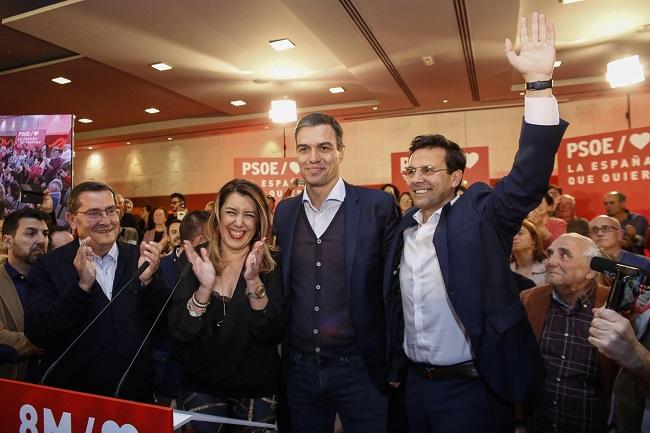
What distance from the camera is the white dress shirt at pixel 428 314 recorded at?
198cm

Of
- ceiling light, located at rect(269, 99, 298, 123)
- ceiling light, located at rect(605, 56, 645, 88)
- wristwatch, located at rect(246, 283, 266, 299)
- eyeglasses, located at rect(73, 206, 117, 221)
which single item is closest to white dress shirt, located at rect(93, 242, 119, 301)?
eyeglasses, located at rect(73, 206, 117, 221)

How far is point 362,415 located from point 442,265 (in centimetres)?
71

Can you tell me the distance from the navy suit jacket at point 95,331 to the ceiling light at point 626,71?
6.30m

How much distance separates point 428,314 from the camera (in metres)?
2.01

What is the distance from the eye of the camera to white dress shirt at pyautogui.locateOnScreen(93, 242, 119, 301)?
2258mm

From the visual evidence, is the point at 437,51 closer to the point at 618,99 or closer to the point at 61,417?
the point at 618,99

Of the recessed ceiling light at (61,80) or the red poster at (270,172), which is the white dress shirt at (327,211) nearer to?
the red poster at (270,172)

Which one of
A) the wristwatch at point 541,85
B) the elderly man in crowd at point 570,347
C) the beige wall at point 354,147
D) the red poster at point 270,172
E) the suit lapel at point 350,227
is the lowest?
the elderly man in crowd at point 570,347

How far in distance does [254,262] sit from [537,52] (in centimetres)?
121

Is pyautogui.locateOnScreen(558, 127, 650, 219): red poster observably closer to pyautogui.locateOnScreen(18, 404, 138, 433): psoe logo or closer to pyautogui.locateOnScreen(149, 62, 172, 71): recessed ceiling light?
pyautogui.locateOnScreen(149, 62, 172, 71): recessed ceiling light

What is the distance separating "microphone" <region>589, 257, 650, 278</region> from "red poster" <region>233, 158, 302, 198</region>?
233 inches

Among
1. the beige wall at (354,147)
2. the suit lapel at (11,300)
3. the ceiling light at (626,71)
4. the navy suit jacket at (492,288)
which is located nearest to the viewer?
the navy suit jacket at (492,288)

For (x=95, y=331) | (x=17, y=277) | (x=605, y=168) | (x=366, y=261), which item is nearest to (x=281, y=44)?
(x=605, y=168)

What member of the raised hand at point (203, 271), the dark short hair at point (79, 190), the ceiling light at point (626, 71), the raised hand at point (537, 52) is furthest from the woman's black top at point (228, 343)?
the ceiling light at point (626, 71)
